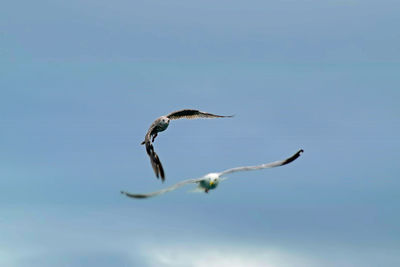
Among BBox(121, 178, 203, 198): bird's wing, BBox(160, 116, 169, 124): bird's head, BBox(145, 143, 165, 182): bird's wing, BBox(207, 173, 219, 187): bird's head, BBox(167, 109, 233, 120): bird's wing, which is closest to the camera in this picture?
BBox(121, 178, 203, 198): bird's wing

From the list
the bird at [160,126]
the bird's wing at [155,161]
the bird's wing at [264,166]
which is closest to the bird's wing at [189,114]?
the bird at [160,126]

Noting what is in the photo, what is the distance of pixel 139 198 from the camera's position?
136 feet

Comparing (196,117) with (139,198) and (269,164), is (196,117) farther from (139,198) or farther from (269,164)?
(139,198)

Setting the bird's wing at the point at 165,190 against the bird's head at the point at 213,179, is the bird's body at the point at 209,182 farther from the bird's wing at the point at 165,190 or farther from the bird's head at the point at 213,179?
the bird's wing at the point at 165,190

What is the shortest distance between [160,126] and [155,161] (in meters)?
9.41

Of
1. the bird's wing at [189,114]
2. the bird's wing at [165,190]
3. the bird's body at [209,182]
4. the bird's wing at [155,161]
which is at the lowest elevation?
the bird's wing at [165,190]

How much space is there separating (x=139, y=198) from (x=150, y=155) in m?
20.1

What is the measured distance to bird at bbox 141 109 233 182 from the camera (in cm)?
5823

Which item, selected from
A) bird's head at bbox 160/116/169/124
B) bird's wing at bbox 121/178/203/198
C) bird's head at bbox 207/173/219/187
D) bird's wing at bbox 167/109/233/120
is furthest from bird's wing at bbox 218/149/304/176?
bird's wing at bbox 167/109/233/120

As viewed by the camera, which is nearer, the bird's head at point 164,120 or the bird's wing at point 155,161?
the bird's wing at point 155,161

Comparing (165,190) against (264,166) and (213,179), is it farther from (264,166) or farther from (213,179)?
(264,166)

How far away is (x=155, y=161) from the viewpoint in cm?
5956

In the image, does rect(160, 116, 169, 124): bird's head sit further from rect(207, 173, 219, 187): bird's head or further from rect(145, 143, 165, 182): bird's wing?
rect(207, 173, 219, 187): bird's head

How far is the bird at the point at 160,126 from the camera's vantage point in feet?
191
